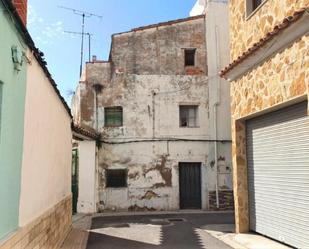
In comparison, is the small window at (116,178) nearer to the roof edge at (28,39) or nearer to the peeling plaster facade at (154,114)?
the peeling plaster facade at (154,114)

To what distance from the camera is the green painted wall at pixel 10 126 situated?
14.8 feet

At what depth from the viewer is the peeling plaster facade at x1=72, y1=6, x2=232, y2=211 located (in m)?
19.4

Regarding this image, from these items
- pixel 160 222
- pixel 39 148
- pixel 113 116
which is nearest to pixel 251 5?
pixel 39 148

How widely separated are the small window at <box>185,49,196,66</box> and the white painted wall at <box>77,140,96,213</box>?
6.03 m

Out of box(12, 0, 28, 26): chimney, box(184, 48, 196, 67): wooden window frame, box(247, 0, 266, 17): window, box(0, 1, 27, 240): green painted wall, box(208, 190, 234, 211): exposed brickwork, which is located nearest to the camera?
box(0, 1, 27, 240): green painted wall

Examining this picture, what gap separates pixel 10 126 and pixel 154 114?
15.1m

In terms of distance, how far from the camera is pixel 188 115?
20.2 meters

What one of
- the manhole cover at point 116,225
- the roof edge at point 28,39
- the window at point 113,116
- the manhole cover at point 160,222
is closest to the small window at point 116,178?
the window at point 113,116

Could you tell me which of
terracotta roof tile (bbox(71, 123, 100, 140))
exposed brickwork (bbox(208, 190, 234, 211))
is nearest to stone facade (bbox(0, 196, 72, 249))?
terracotta roof tile (bbox(71, 123, 100, 140))

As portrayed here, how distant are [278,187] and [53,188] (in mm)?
4899

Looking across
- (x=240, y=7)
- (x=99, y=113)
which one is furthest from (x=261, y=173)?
(x=99, y=113)

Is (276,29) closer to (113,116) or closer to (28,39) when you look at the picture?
(28,39)

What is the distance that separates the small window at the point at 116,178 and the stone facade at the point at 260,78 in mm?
9233

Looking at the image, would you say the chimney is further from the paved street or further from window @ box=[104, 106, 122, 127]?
window @ box=[104, 106, 122, 127]
